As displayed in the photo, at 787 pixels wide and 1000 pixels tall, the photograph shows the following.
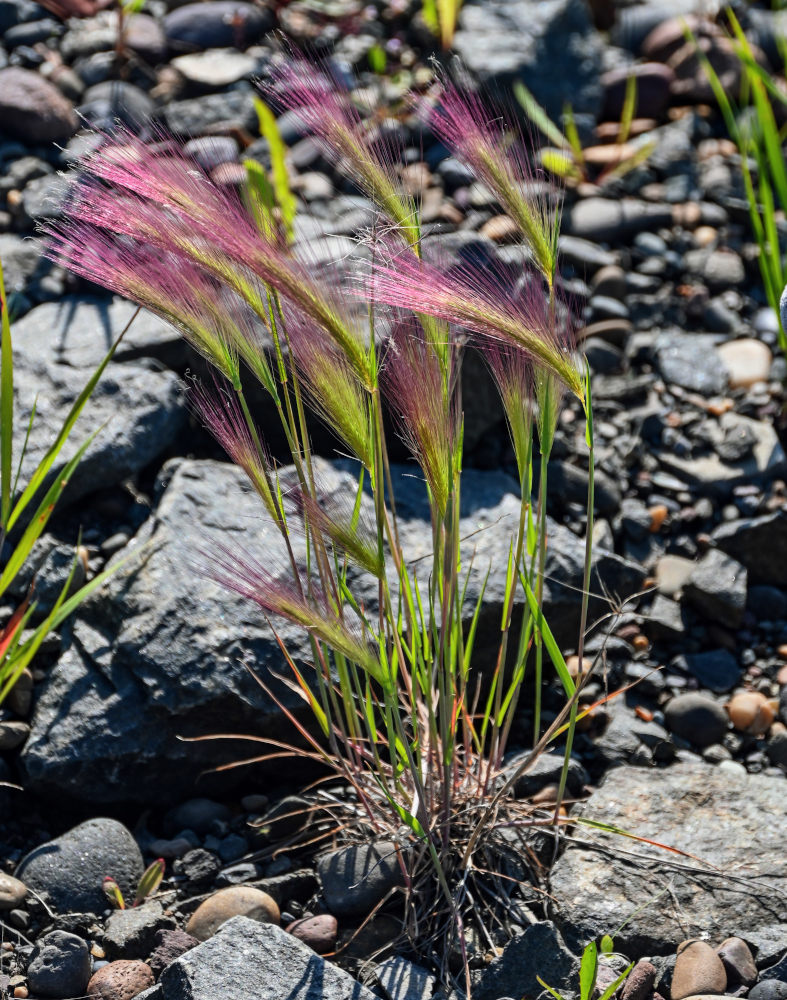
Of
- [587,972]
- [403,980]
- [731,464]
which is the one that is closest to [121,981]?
[403,980]

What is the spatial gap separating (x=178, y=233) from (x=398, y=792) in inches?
35.7

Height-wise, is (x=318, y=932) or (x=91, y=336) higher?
(x=91, y=336)

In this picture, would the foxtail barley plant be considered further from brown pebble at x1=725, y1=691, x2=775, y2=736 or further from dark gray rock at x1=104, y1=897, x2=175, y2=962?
brown pebble at x1=725, y1=691, x2=775, y2=736

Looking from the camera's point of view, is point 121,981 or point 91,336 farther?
point 91,336

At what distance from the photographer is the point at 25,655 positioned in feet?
5.86

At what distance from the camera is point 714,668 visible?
2311 mm

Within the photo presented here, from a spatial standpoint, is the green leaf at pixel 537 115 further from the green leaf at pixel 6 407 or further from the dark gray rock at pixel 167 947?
the dark gray rock at pixel 167 947

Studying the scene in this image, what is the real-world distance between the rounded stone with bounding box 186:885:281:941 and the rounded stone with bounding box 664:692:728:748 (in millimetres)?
867

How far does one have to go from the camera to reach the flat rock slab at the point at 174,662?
196cm

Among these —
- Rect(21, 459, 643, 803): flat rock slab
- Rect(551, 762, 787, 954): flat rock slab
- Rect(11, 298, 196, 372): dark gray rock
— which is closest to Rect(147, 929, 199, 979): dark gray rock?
Rect(21, 459, 643, 803): flat rock slab

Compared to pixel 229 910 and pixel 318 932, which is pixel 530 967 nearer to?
pixel 318 932

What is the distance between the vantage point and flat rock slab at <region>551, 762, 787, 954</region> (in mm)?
1726

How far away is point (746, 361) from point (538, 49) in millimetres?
1348

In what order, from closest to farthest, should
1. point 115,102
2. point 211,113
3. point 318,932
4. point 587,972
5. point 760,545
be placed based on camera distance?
point 587,972
point 318,932
point 760,545
point 115,102
point 211,113
